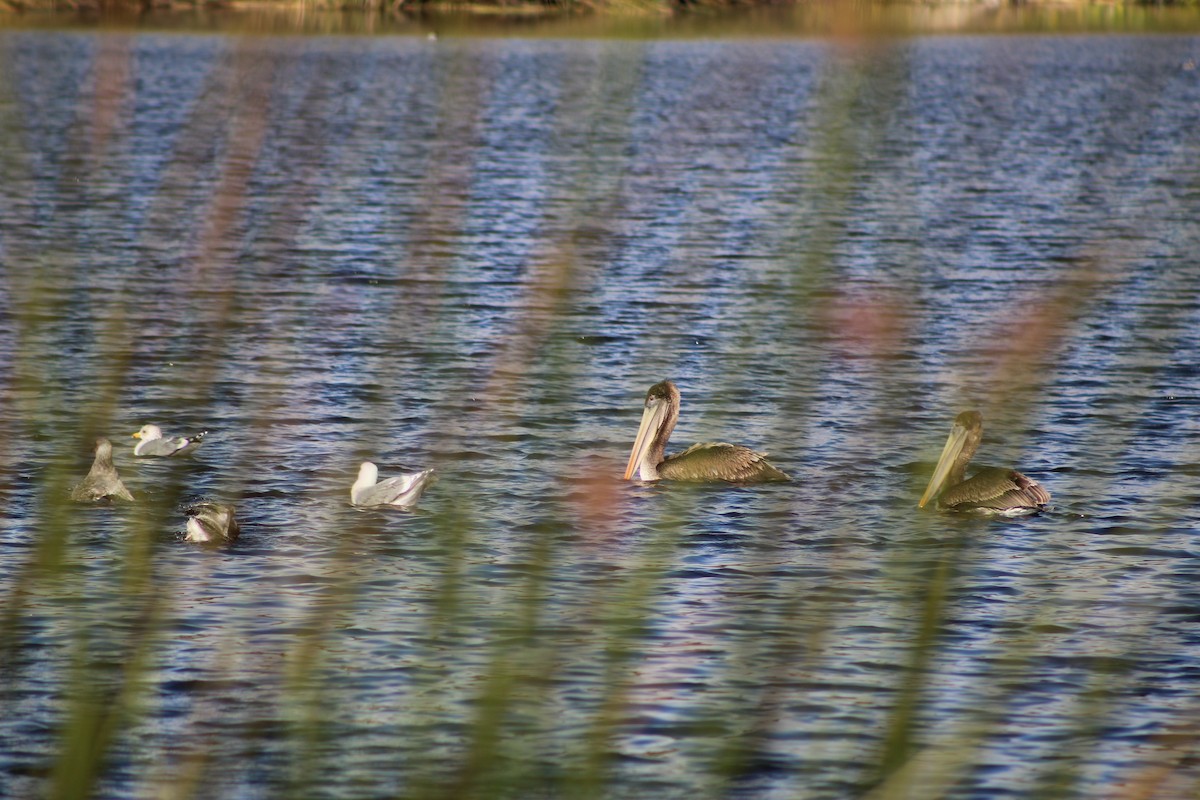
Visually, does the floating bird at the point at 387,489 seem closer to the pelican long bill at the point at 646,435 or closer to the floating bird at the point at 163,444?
the pelican long bill at the point at 646,435

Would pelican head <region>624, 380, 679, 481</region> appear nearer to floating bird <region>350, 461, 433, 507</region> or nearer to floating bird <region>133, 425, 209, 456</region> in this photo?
floating bird <region>350, 461, 433, 507</region>

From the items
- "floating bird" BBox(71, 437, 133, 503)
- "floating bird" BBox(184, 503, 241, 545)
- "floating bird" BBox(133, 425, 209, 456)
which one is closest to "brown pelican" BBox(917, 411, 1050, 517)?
"floating bird" BBox(184, 503, 241, 545)

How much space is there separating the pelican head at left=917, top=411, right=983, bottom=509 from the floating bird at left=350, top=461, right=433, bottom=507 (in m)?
3.34

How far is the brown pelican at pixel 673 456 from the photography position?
1309 cm

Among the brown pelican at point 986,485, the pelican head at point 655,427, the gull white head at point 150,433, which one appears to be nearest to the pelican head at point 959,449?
the brown pelican at point 986,485

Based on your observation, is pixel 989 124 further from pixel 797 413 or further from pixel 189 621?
pixel 797 413

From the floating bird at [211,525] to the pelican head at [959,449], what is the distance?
4405 mm

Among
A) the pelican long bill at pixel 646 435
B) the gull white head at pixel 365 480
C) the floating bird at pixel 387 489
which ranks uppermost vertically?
the gull white head at pixel 365 480

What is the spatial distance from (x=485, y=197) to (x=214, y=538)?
70.9ft

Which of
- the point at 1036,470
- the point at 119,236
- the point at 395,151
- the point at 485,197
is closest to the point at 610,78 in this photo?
the point at 1036,470

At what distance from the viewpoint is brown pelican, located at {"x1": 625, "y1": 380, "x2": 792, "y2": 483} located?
13.1 meters

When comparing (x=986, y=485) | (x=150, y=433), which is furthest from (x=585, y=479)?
(x=150, y=433)

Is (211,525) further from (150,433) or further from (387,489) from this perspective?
(150,433)

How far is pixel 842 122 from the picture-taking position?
2771 millimetres
